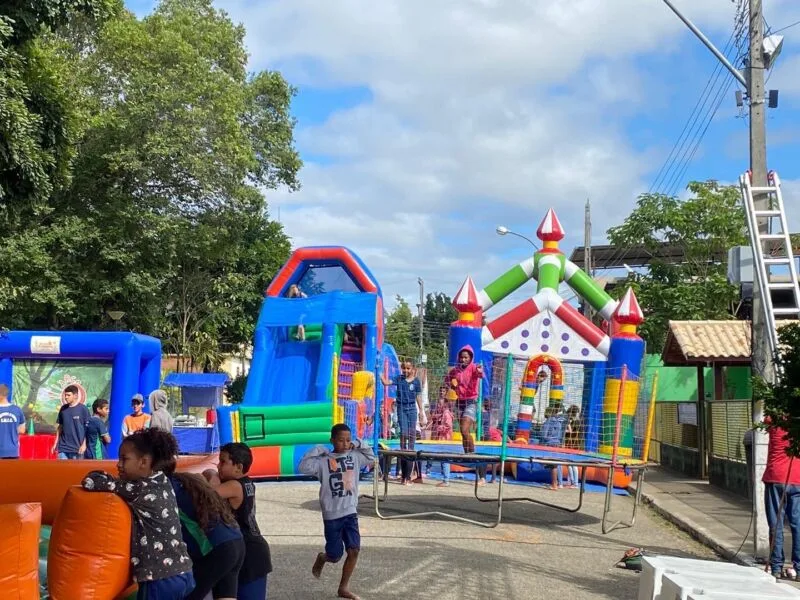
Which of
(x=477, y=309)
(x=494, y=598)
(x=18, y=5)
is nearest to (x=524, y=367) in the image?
(x=477, y=309)

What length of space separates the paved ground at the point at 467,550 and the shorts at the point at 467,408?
1330 millimetres

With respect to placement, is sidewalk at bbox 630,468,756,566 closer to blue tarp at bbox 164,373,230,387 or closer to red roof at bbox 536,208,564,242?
red roof at bbox 536,208,564,242

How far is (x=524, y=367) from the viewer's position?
1875 centimetres

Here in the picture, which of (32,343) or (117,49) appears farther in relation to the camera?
(117,49)

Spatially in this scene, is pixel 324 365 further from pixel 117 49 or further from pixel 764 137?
pixel 117 49

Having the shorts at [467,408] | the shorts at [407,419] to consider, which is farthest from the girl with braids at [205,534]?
the shorts at [467,408]

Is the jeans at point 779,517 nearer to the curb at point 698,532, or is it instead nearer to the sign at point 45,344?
the curb at point 698,532

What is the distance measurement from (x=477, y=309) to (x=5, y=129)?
11.6 m

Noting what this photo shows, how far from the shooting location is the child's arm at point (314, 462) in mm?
8016

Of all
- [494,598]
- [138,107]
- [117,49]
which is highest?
[117,49]

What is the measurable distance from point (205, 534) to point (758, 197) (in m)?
8.03

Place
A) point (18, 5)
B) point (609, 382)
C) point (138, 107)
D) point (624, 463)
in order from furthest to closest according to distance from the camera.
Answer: point (138, 107)
point (609, 382)
point (624, 463)
point (18, 5)

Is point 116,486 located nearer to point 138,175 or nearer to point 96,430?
point 96,430

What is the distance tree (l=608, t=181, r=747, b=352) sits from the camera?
29.1m
